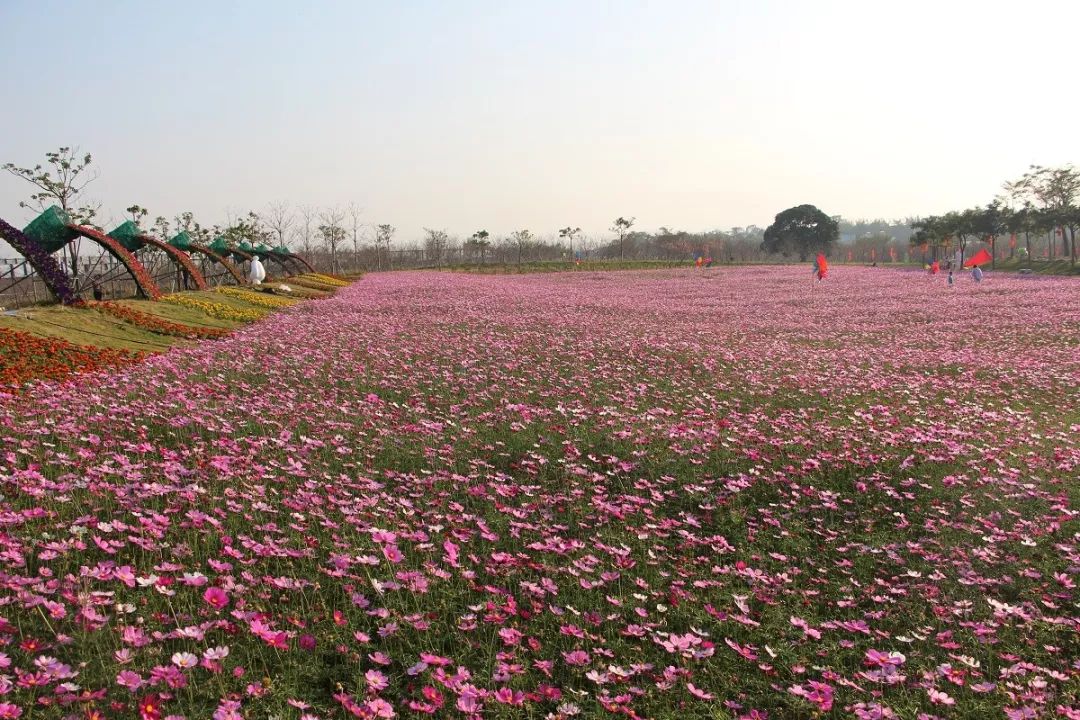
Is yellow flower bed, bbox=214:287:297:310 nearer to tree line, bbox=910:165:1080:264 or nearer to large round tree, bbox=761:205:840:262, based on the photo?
tree line, bbox=910:165:1080:264

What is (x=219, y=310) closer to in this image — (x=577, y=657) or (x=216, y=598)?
(x=216, y=598)

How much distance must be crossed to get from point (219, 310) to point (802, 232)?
87574mm

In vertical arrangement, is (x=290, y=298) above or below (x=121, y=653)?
above

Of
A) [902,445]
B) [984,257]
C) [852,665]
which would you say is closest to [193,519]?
[852,665]

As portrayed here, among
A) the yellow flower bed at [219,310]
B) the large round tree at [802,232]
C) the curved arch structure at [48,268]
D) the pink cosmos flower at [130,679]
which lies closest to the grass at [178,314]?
the yellow flower bed at [219,310]

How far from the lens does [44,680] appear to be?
3.03 meters

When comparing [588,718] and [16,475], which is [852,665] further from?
[16,475]

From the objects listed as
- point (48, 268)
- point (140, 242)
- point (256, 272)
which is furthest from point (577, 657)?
point (256, 272)

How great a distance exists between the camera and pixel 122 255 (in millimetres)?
18969

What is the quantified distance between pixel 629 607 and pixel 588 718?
1097mm

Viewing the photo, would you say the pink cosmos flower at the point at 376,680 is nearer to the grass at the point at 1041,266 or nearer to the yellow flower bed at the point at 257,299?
the yellow flower bed at the point at 257,299

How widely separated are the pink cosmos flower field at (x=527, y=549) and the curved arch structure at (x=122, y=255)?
10.2 m

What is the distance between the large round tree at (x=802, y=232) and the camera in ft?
306

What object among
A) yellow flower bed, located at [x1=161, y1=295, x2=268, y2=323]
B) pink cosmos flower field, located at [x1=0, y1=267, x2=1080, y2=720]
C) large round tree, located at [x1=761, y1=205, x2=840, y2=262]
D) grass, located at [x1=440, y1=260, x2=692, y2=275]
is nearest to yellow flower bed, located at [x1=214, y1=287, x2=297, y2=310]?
yellow flower bed, located at [x1=161, y1=295, x2=268, y2=323]
